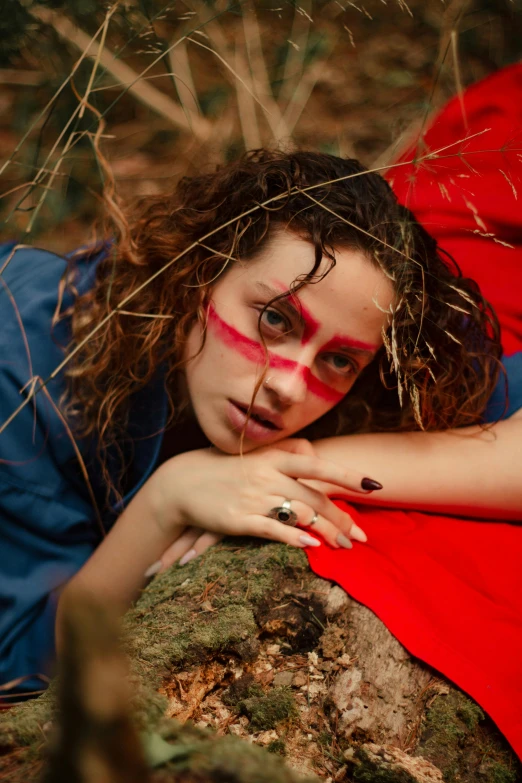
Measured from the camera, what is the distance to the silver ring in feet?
4.86

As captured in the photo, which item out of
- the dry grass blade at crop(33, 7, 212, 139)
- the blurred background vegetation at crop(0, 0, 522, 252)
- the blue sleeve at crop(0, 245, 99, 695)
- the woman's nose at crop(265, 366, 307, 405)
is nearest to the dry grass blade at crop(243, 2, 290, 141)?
the blurred background vegetation at crop(0, 0, 522, 252)

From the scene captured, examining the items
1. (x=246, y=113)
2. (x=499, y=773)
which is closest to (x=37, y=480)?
(x=499, y=773)

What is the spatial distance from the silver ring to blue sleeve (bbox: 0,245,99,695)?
659 millimetres

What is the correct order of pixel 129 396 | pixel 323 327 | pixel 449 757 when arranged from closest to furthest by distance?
pixel 449 757, pixel 323 327, pixel 129 396

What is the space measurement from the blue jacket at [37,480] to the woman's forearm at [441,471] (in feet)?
1.95

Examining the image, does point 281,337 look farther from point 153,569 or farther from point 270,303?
point 153,569

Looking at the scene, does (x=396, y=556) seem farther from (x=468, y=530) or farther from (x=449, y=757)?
(x=449, y=757)

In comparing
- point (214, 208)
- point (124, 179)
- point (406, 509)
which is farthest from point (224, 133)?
point (406, 509)

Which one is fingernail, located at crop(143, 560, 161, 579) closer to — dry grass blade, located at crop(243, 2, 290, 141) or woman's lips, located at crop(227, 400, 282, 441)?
woman's lips, located at crop(227, 400, 282, 441)

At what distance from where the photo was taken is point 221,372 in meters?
1.54

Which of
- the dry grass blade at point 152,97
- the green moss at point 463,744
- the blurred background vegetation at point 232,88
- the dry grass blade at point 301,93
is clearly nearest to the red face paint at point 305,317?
the green moss at point 463,744

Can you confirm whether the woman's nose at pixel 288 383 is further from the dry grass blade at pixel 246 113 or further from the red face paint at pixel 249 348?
the dry grass blade at pixel 246 113

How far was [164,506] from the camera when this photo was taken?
5.30ft

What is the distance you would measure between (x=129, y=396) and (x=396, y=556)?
→ 34.4 inches
